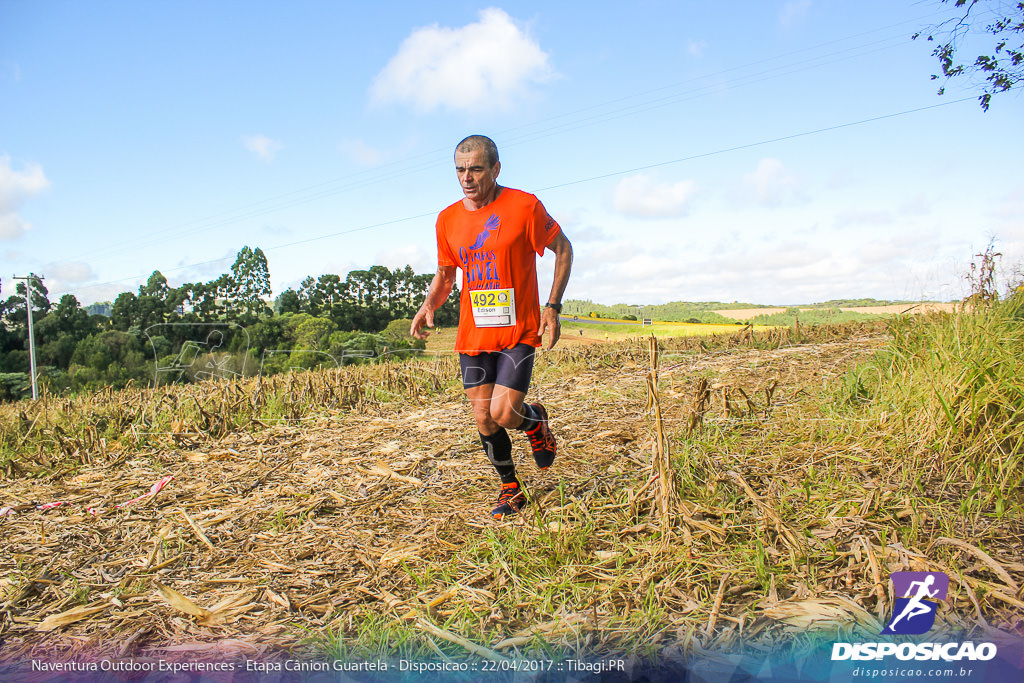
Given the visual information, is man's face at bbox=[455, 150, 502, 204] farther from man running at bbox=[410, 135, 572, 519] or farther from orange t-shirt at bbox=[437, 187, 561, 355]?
orange t-shirt at bbox=[437, 187, 561, 355]

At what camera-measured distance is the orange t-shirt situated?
325cm

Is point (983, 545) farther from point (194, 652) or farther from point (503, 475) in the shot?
point (194, 652)

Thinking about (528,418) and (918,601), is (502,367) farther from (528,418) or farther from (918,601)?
(918,601)

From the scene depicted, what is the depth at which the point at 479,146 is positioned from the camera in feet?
10.6

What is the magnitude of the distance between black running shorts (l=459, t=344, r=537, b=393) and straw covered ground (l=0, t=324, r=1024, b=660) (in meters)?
0.68

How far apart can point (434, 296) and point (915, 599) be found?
2.87 meters

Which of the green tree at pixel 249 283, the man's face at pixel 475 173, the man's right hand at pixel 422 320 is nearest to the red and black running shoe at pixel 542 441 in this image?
the man's right hand at pixel 422 320

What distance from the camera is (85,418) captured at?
600 centimetres

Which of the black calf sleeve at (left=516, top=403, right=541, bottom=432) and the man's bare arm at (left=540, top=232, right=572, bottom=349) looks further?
the black calf sleeve at (left=516, top=403, right=541, bottom=432)

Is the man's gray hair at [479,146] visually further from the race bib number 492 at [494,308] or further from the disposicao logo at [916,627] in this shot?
the disposicao logo at [916,627]

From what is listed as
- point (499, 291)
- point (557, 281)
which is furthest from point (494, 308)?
point (557, 281)

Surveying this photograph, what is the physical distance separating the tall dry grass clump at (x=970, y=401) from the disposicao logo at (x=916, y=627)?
3.22 ft

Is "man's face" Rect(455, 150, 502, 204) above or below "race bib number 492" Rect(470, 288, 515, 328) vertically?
above

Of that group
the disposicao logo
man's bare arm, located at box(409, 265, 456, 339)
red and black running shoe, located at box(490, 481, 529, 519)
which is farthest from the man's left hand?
the disposicao logo
